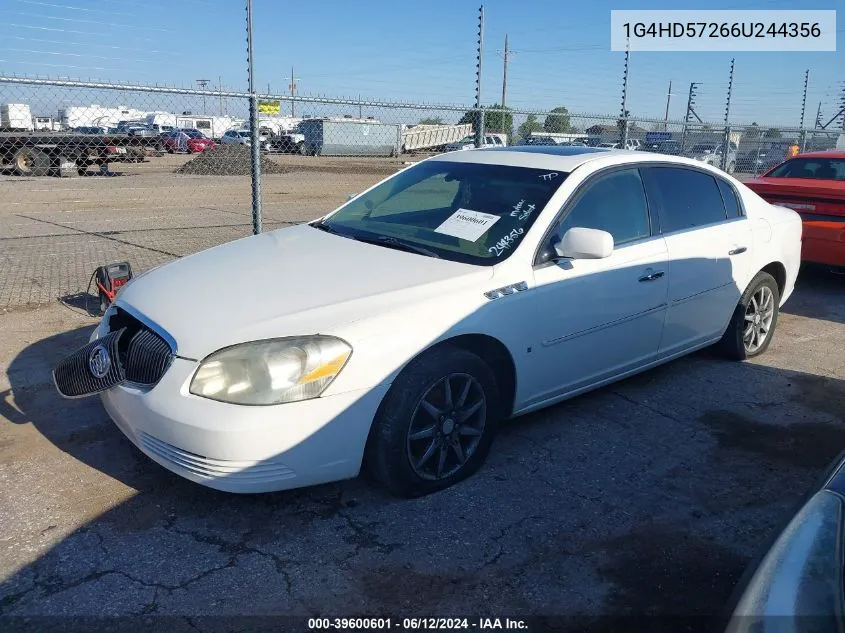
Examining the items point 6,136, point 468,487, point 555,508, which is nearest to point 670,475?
point 555,508

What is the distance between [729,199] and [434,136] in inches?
374

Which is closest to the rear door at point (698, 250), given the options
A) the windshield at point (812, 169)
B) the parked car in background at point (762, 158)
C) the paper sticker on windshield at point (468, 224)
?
the paper sticker on windshield at point (468, 224)

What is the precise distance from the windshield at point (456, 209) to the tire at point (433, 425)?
0.64m

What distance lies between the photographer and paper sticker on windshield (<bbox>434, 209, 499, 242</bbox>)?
12.6 feet

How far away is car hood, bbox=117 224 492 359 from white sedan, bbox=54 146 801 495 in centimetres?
1

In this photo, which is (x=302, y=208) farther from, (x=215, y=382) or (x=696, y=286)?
(x=215, y=382)

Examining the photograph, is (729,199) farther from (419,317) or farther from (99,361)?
(99,361)

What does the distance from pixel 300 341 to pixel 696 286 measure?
2.87 metres

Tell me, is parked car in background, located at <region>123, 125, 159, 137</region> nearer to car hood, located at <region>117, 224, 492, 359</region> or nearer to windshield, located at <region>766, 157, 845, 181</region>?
windshield, located at <region>766, 157, 845, 181</region>

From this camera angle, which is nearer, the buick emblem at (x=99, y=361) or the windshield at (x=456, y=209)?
the buick emblem at (x=99, y=361)

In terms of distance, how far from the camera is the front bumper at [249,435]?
9.32ft

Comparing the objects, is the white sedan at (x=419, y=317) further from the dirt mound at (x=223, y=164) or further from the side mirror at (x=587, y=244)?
the dirt mound at (x=223, y=164)

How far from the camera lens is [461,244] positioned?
12.5 ft

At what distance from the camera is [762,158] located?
21422mm
